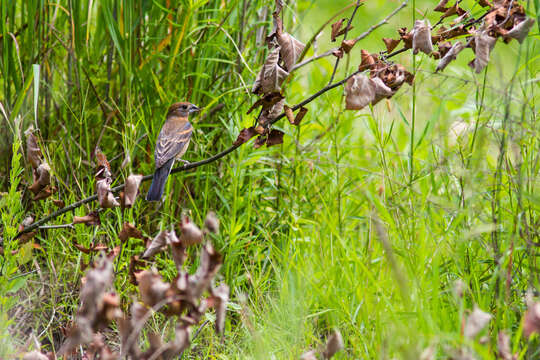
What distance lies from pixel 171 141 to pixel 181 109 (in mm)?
232

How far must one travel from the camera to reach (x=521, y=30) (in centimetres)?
234

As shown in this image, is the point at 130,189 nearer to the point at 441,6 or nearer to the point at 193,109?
the point at 193,109

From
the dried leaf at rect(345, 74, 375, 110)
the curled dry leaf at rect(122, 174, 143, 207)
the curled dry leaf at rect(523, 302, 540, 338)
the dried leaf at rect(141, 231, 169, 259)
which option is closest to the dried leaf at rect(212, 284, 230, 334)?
the dried leaf at rect(141, 231, 169, 259)

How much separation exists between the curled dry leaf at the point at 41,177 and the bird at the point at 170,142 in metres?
0.53

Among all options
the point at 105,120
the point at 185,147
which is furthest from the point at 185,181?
the point at 105,120

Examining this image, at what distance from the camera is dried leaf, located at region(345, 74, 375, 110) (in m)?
2.36

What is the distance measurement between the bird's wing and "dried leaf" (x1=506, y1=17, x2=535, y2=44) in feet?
5.97

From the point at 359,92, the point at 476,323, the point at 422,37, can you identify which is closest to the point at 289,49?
the point at 359,92

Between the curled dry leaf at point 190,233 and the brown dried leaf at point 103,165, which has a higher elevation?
the curled dry leaf at point 190,233

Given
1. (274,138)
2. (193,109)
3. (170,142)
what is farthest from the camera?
(193,109)

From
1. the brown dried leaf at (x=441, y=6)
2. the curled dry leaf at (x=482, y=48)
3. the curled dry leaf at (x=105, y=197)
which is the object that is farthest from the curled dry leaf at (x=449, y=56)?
the curled dry leaf at (x=105, y=197)

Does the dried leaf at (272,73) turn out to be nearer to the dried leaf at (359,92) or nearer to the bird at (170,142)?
the dried leaf at (359,92)

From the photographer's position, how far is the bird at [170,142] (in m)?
3.27

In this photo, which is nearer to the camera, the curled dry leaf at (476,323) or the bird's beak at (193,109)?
the curled dry leaf at (476,323)
